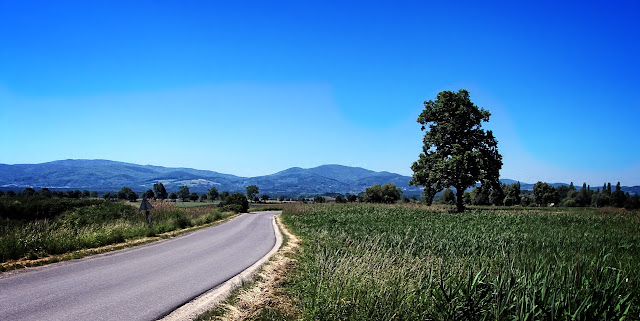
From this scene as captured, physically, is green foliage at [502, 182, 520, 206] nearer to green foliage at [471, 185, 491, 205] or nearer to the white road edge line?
green foliage at [471, 185, 491, 205]

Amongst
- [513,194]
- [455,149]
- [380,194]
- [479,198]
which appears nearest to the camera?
[455,149]

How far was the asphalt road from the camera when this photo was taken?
7055 millimetres

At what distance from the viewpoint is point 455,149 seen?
125ft

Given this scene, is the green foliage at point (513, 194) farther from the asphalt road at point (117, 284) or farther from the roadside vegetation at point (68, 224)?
the asphalt road at point (117, 284)

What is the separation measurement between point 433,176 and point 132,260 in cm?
3170

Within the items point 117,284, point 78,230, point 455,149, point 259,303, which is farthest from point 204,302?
point 455,149

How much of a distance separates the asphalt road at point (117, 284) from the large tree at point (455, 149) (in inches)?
1118

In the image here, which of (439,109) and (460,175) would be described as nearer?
(460,175)

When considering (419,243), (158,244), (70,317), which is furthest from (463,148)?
(70,317)

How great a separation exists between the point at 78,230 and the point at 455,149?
3333 cm

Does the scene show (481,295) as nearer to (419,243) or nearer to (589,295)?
(589,295)

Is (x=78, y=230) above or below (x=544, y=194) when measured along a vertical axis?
below

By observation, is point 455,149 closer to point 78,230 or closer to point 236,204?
point 78,230

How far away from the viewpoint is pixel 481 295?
18.7 ft
